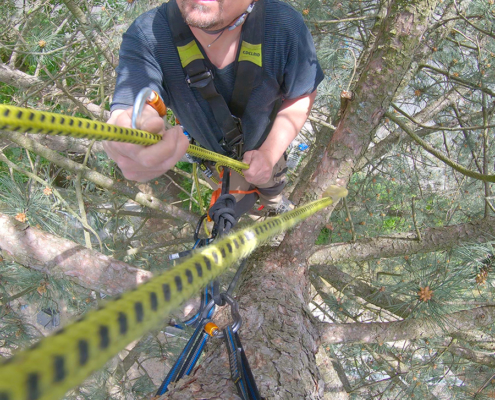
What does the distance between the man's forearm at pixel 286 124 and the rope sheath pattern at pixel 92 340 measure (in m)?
0.70

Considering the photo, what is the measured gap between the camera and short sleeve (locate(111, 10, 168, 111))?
0.84 metres

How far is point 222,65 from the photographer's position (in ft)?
3.09

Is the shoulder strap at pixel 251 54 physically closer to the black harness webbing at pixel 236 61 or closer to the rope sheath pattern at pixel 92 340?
the black harness webbing at pixel 236 61

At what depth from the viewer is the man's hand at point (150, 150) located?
2.15 ft

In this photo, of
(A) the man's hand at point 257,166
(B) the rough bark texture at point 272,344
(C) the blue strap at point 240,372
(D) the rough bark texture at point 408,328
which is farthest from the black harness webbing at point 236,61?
(D) the rough bark texture at point 408,328

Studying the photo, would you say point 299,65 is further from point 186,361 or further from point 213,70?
point 186,361

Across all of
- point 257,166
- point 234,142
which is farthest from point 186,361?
point 234,142

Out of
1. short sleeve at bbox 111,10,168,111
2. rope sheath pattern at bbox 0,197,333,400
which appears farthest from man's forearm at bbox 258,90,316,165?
rope sheath pattern at bbox 0,197,333,400

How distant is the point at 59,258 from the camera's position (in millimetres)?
1040

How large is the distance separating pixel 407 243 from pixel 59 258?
122 cm

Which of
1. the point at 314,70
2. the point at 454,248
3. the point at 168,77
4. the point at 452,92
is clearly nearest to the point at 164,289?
the point at 168,77

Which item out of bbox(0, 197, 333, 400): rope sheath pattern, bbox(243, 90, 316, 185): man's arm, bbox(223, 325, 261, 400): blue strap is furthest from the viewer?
bbox(243, 90, 316, 185): man's arm

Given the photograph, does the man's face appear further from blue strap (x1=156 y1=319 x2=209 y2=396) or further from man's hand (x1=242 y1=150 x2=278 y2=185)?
blue strap (x1=156 y1=319 x2=209 y2=396)

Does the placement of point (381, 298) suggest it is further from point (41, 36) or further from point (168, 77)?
point (41, 36)
